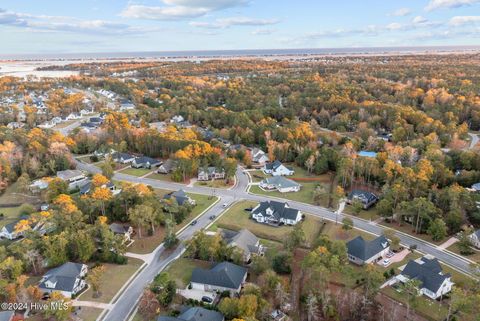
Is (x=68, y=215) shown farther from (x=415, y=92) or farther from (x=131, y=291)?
(x=415, y=92)

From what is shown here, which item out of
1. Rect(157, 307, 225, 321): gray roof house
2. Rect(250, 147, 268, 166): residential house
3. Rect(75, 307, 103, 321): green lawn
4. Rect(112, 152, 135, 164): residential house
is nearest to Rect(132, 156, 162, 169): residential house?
Rect(112, 152, 135, 164): residential house

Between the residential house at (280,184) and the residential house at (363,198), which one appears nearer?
the residential house at (363,198)

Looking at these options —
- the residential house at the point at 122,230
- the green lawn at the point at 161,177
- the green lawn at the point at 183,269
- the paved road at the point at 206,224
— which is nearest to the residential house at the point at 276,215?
the paved road at the point at 206,224

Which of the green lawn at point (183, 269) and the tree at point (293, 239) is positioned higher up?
the tree at point (293, 239)

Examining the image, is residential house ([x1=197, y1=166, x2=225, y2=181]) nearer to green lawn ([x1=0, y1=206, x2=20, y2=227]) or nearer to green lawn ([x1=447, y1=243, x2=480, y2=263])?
green lawn ([x1=0, y1=206, x2=20, y2=227])

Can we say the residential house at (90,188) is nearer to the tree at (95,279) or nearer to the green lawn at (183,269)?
the green lawn at (183,269)

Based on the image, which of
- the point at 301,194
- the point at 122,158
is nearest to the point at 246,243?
the point at 301,194

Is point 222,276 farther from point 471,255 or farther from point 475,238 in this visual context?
point 475,238
